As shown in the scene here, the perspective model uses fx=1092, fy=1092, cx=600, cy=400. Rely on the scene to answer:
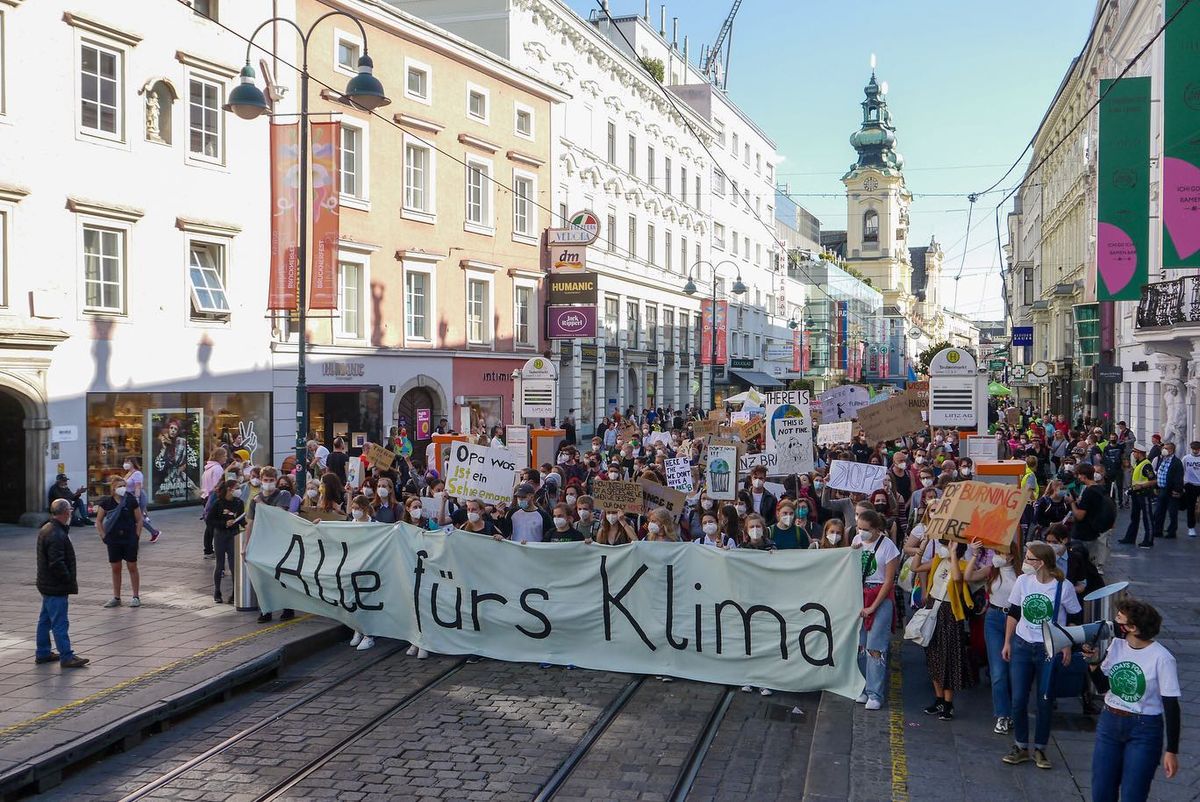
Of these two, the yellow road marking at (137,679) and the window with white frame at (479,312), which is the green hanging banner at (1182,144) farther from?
the window with white frame at (479,312)

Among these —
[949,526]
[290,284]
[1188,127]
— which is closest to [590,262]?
[290,284]

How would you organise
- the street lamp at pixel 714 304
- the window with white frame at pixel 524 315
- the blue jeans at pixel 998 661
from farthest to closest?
the street lamp at pixel 714 304 < the window with white frame at pixel 524 315 < the blue jeans at pixel 998 661

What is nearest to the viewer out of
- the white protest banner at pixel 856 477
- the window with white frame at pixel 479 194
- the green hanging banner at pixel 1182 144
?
the white protest banner at pixel 856 477

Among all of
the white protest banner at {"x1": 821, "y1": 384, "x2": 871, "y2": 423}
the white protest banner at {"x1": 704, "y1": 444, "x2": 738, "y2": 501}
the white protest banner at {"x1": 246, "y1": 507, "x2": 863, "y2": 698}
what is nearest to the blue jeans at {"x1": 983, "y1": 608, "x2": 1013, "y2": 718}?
the white protest banner at {"x1": 246, "y1": 507, "x2": 863, "y2": 698}

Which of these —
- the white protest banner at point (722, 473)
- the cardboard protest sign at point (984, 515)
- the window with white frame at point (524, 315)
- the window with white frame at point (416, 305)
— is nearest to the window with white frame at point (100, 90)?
the window with white frame at point (416, 305)

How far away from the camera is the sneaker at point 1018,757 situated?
7.54m

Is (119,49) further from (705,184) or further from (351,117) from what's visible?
(705,184)

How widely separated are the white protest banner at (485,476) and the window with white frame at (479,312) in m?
20.4

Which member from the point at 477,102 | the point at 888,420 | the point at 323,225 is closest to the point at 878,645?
the point at 888,420

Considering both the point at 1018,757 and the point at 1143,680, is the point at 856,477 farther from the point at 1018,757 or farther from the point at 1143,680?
the point at 1143,680

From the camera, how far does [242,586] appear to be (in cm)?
1233

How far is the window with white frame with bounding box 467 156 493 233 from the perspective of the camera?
1355 inches

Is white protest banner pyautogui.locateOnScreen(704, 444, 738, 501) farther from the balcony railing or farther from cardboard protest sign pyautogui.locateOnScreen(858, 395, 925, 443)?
the balcony railing

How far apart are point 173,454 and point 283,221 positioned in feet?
19.6
